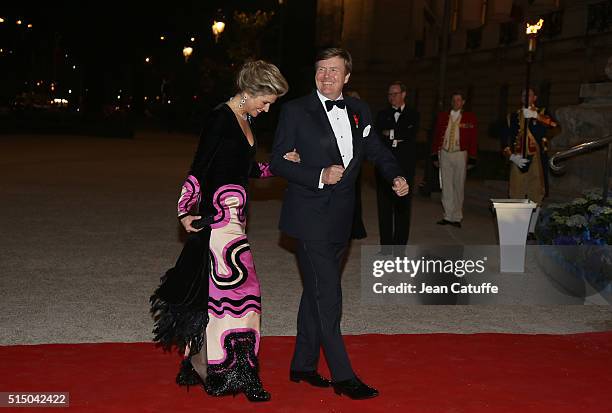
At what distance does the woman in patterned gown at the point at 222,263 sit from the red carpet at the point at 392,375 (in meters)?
0.25

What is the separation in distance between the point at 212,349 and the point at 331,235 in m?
0.97

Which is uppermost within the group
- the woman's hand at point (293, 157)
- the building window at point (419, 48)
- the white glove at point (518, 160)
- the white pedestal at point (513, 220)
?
the building window at point (419, 48)

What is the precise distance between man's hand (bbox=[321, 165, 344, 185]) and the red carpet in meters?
1.31

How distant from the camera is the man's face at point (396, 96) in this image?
12.6 m

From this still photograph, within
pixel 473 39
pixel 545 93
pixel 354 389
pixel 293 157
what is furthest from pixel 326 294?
pixel 473 39

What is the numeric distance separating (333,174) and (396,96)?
22.3 ft

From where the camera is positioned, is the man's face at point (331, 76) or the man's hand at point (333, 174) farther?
the man's face at point (331, 76)

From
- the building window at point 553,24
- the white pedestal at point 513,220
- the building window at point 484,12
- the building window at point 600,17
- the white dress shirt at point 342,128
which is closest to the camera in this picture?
the white dress shirt at point 342,128

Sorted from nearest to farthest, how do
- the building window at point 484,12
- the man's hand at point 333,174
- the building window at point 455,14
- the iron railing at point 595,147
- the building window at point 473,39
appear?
the man's hand at point 333,174 < the iron railing at point 595,147 < the building window at point 484,12 < the building window at point 455,14 < the building window at point 473,39

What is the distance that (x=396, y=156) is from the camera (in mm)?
12648

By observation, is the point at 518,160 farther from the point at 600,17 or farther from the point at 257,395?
the point at 600,17

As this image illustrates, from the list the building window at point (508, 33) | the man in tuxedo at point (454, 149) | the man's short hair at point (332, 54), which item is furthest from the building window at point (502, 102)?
the man's short hair at point (332, 54)

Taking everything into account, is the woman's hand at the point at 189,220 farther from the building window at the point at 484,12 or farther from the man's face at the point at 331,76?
the building window at the point at 484,12

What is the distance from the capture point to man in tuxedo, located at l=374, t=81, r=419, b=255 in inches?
480
